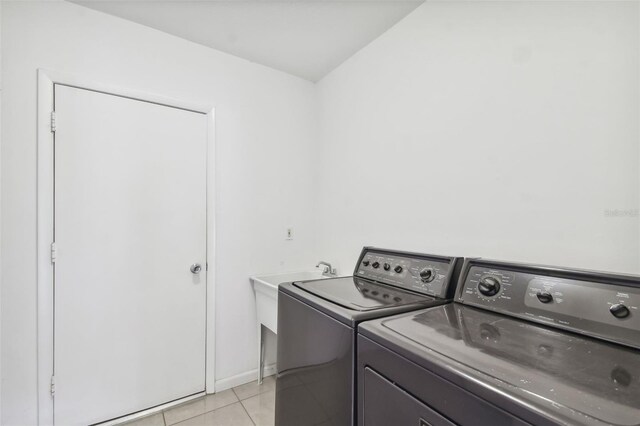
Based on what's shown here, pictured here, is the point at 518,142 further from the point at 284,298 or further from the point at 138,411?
the point at 138,411

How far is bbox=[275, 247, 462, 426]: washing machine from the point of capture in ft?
3.06

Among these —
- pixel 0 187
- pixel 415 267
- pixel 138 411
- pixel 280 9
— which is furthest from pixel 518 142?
pixel 138 411

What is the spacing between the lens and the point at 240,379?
221 cm

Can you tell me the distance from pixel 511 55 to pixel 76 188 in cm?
234

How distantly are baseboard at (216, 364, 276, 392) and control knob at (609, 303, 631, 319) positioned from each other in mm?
2214

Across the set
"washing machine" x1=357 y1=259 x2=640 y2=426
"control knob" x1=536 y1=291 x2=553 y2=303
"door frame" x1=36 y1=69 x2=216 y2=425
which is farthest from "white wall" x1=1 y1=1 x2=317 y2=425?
"control knob" x1=536 y1=291 x2=553 y2=303

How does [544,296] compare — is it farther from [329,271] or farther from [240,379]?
[240,379]

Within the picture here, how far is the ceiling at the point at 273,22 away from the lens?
1.66m

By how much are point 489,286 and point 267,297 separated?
1.48 metres

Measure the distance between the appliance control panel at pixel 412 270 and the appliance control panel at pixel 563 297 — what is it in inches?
3.4

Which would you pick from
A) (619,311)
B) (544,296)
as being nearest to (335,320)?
(544,296)

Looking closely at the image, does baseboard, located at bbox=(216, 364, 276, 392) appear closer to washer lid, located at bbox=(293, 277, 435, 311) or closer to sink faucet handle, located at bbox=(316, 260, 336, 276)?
sink faucet handle, located at bbox=(316, 260, 336, 276)

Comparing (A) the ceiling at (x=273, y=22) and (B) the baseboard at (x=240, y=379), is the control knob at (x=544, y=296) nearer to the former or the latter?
(A) the ceiling at (x=273, y=22)

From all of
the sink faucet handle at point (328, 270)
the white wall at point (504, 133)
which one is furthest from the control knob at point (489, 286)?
the sink faucet handle at point (328, 270)
